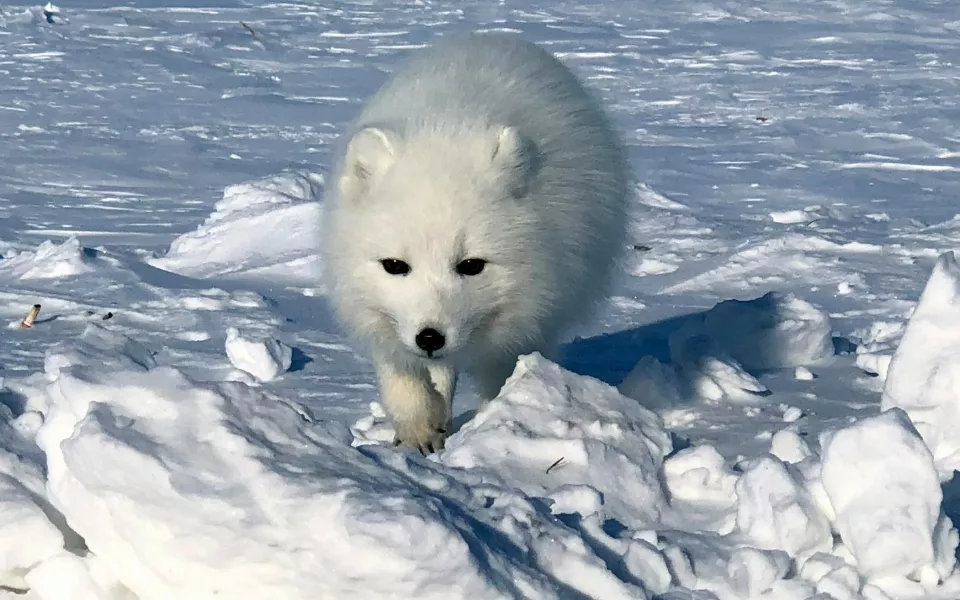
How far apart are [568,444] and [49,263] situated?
445 centimetres

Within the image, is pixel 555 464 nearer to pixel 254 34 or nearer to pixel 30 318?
pixel 30 318

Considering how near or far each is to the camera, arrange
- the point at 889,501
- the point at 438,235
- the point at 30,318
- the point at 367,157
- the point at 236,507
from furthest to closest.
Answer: the point at 30,318, the point at 367,157, the point at 438,235, the point at 889,501, the point at 236,507

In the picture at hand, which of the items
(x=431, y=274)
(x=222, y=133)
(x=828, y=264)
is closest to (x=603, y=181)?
(x=431, y=274)

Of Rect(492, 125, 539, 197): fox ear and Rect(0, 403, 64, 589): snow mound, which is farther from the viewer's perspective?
Rect(492, 125, 539, 197): fox ear

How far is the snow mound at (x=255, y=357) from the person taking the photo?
523cm

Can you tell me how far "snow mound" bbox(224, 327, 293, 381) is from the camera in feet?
17.1

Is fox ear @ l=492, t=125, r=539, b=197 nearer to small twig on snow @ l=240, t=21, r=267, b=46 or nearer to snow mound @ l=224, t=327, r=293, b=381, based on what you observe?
snow mound @ l=224, t=327, r=293, b=381

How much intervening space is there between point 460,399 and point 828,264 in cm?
283

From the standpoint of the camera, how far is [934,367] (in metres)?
3.71

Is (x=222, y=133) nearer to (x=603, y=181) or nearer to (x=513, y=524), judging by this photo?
(x=603, y=181)

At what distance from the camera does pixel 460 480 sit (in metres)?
3.05

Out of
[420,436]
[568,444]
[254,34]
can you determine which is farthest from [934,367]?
[254,34]

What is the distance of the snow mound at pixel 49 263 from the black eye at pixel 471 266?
11.4 feet

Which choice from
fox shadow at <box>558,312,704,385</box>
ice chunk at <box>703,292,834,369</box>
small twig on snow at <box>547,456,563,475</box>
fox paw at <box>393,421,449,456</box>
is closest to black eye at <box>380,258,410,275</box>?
fox paw at <box>393,421,449,456</box>
